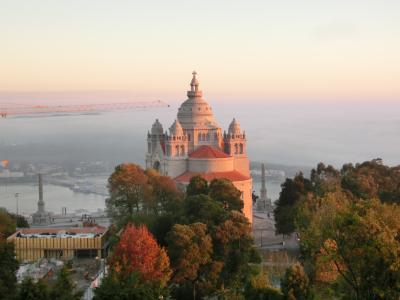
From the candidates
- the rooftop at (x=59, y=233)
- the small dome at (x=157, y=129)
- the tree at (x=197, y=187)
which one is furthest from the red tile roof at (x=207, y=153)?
the rooftop at (x=59, y=233)

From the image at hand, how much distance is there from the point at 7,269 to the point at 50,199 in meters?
75.7

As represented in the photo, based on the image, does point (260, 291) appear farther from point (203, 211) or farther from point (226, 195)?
point (226, 195)

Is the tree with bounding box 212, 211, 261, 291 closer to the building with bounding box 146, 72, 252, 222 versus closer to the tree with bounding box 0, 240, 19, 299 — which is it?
the tree with bounding box 0, 240, 19, 299

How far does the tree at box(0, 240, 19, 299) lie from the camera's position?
24.5 meters

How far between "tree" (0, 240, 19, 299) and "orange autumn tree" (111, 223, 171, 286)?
12.7 ft

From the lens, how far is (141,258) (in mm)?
27078

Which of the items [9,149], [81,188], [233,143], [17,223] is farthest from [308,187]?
[9,149]

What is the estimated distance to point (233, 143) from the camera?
5544 cm

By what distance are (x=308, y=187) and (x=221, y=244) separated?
16.4 meters

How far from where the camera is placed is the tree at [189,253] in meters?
28.9

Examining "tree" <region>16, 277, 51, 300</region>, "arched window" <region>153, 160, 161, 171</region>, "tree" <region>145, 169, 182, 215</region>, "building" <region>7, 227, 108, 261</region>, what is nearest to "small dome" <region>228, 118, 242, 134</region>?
"arched window" <region>153, 160, 161, 171</region>

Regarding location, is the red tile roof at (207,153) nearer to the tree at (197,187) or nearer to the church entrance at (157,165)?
the church entrance at (157,165)

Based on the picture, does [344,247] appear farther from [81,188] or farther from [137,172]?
[81,188]

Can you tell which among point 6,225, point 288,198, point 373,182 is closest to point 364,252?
point 373,182
